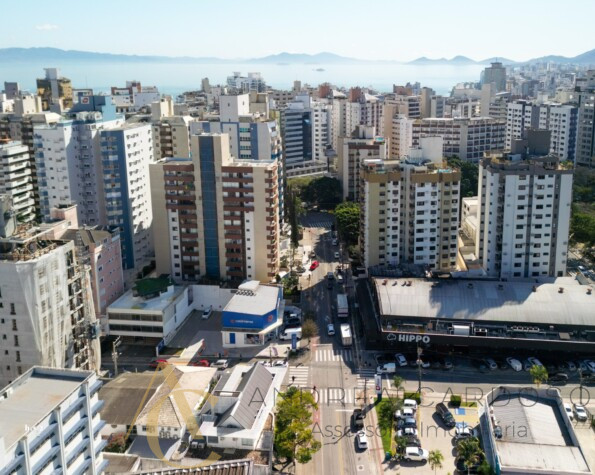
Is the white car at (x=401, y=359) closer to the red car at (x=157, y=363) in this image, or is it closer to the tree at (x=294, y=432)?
the tree at (x=294, y=432)

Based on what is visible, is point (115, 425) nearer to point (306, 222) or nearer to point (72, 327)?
point (72, 327)

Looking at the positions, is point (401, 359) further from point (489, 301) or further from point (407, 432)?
point (407, 432)

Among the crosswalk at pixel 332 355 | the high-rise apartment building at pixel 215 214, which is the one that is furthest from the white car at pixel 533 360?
the high-rise apartment building at pixel 215 214

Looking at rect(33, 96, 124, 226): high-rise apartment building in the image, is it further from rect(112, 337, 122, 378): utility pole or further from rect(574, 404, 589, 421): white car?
rect(574, 404, 589, 421): white car

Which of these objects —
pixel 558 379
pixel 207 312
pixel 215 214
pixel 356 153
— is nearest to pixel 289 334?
pixel 207 312

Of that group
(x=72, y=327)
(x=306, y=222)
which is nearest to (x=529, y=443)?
(x=72, y=327)

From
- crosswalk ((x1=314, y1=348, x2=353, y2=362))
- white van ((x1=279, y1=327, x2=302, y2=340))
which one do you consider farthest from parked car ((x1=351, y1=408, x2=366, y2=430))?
white van ((x1=279, y1=327, x2=302, y2=340))
